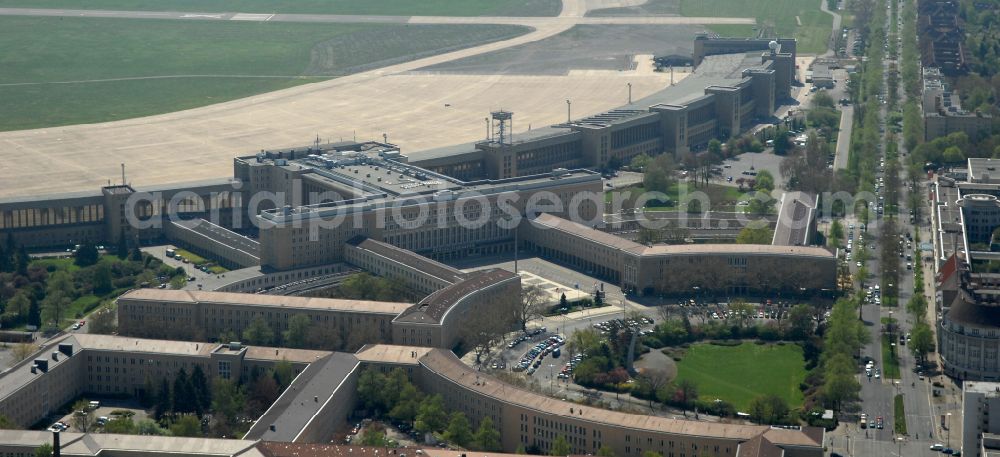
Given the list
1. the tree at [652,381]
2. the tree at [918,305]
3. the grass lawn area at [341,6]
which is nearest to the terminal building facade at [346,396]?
the tree at [652,381]

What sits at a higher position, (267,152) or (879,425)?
(267,152)

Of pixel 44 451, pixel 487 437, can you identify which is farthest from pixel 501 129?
pixel 44 451

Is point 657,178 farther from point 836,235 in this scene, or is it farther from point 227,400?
point 227,400

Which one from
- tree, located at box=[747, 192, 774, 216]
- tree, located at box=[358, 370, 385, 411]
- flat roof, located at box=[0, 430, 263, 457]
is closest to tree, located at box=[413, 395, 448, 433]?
tree, located at box=[358, 370, 385, 411]

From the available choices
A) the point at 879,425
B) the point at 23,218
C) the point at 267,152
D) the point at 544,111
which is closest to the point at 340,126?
the point at 544,111

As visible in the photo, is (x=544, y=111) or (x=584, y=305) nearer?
(x=584, y=305)

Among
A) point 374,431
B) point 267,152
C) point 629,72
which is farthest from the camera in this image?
point 629,72

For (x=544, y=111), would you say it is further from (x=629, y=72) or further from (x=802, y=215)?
(x=802, y=215)
